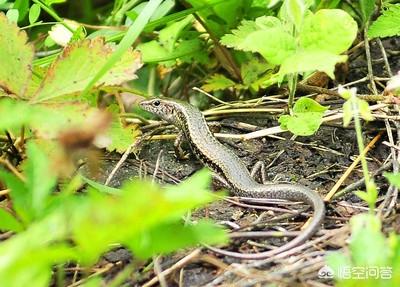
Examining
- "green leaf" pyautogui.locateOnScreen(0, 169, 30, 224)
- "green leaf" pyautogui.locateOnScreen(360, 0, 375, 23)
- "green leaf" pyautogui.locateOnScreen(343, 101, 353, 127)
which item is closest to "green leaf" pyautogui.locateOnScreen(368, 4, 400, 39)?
"green leaf" pyautogui.locateOnScreen(360, 0, 375, 23)

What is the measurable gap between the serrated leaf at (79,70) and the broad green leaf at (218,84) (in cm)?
112

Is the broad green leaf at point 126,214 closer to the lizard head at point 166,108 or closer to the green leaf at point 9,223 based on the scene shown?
the green leaf at point 9,223

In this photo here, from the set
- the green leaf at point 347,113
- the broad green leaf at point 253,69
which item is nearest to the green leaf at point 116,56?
the green leaf at point 347,113

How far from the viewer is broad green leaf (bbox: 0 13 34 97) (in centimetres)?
231

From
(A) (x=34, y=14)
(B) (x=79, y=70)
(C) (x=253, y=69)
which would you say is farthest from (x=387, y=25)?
(A) (x=34, y=14)

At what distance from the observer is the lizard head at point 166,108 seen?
3.48 m

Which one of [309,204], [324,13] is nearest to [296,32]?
[324,13]

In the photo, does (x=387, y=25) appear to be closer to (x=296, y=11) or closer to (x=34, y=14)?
(x=296, y=11)

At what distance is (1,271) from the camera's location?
4.80 ft

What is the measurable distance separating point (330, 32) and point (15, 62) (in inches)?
43.7

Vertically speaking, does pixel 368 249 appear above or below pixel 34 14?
below

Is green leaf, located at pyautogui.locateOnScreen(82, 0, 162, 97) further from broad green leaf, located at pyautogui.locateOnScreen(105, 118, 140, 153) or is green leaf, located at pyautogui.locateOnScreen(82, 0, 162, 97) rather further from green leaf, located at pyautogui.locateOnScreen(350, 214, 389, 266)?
green leaf, located at pyautogui.locateOnScreen(350, 214, 389, 266)

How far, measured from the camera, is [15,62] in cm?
233

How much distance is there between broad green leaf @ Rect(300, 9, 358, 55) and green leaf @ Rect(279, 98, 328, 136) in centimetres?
41
